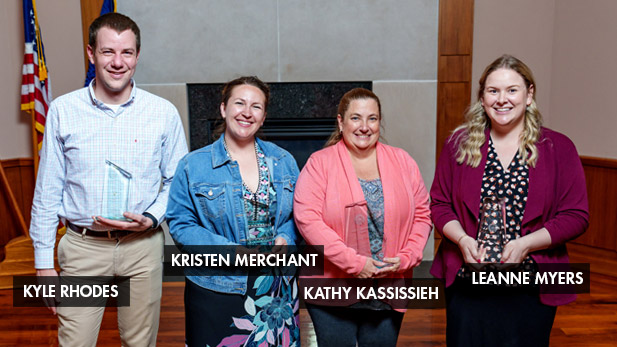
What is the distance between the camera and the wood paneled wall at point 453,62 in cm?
343

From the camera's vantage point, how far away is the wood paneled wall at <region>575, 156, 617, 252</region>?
356 cm

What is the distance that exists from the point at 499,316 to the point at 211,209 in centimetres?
101

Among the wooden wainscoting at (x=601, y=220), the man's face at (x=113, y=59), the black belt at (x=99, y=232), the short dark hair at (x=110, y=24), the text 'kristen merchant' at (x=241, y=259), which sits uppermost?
the short dark hair at (x=110, y=24)

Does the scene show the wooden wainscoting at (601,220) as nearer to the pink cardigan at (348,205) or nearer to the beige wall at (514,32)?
the beige wall at (514,32)

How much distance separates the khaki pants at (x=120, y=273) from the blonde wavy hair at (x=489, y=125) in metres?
1.16

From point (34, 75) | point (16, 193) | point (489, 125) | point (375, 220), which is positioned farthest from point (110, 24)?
point (16, 193)

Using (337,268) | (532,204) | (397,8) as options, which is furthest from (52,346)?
(397,8)

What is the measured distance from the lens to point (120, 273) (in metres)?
1.76

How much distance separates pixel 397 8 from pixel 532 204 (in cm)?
223

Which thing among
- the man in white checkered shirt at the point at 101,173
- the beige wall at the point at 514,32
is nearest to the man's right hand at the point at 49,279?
the man in white checkered shirt at the point at 101,173

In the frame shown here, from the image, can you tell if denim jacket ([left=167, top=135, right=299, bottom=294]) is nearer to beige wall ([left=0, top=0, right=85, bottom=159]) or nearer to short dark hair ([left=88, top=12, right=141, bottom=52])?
short dark hair ([left=88, top=12, right=141, bottom=52])

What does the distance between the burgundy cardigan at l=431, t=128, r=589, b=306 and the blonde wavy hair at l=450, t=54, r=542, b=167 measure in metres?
0.02

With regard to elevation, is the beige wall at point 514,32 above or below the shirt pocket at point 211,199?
above

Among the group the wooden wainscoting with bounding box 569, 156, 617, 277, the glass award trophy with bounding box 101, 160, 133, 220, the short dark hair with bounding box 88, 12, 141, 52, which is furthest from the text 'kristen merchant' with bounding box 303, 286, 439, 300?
the wooden wainscoting with bounding box 569, 156, 617, 277
